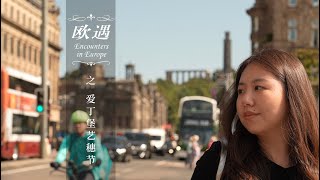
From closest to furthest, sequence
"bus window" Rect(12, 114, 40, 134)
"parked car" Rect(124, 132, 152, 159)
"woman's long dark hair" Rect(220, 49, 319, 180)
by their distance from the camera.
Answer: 1. "woman's long dark hair" Rect(220, 49, 319, 180)
2. "bus window" Rect(12, 114, 40, 134)
3. "parked car" Rect(124, 132, 152, 159)

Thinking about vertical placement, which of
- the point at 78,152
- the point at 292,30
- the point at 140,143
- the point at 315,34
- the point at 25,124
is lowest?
the point at 140,143

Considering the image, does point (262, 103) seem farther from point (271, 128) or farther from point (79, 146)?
point (79, 146)

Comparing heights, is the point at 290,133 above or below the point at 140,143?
above

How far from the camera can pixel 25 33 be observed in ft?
307

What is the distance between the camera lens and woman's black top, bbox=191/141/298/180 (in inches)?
92.9

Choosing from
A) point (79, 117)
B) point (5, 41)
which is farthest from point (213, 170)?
point (5, 41)

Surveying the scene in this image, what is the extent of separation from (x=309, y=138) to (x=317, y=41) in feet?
238

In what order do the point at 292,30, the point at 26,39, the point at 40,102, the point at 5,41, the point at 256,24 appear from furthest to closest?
the point at 26,39, the point at 5,41, the point at 256,24, the point at 292,30, the point at 40,102

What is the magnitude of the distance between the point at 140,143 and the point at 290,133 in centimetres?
4384

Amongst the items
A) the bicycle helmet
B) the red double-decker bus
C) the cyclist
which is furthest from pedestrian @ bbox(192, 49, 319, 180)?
the red double-decker bus

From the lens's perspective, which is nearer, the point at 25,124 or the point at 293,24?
the point at 25,124

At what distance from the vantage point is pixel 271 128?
7.91 ft

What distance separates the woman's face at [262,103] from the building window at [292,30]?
7228 cm

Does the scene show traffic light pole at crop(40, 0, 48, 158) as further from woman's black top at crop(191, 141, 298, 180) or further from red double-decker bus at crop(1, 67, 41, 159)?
woman's black top at crop(191, 141, 298, 180)
